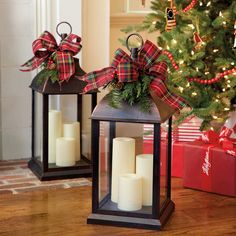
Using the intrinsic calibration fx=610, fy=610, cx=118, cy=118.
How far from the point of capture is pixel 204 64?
10.3ft

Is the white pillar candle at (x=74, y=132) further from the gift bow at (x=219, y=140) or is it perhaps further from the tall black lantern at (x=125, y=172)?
the tall black lantern at (x=125, y=172)

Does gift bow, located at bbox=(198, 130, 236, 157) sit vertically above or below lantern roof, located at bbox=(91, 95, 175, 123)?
below

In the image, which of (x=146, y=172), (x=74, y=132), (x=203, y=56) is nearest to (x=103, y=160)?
(x=146, y=172)

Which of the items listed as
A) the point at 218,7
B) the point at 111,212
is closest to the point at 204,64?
the point at 218,7

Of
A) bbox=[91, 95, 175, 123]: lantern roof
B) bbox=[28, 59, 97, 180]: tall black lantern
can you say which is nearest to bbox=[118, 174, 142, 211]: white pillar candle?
bbox=[91, 95, 175, 123]: lantern roof

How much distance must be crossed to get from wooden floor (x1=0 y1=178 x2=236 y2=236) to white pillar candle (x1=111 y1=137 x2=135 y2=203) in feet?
0.70

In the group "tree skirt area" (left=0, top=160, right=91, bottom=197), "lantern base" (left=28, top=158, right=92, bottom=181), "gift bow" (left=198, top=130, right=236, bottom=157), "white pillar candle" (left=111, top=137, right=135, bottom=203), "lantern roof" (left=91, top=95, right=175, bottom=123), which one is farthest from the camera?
"lantern base" (left=28, top=158, right=92, bottom=181)

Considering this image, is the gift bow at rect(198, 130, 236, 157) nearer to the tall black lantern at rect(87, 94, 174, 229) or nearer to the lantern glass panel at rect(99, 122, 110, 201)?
the tall black lantern at rect(87, 94, 174, 229)

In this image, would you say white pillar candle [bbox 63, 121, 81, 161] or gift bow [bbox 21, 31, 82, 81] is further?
white pillar candle [bbox 63, 121, 81, 161]

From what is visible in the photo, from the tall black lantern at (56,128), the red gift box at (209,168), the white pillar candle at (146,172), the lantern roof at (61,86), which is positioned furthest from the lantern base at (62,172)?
the white pillar candle at (146,172)

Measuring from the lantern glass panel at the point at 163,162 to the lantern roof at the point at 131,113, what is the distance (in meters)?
0.13

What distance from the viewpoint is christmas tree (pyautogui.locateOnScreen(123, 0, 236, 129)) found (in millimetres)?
3043

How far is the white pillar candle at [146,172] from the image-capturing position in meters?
2.29

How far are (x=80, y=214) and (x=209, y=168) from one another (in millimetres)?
654
